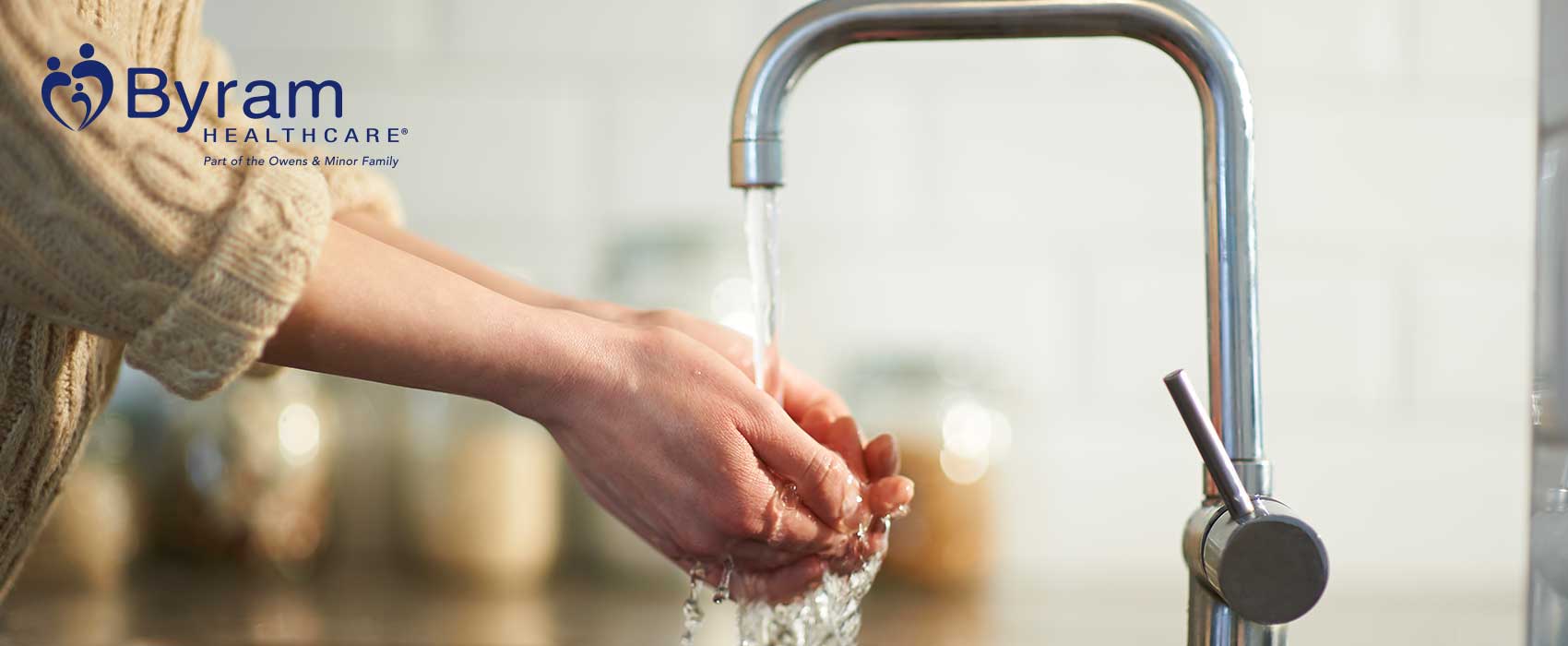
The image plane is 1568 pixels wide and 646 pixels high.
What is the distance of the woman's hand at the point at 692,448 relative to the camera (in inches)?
21.1

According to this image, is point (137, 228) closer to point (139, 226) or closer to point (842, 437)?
point (139, 226)

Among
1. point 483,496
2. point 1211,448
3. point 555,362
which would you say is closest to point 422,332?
point 555,362

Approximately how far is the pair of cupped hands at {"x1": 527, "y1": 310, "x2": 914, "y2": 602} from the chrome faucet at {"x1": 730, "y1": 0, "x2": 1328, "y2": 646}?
0.28 feet

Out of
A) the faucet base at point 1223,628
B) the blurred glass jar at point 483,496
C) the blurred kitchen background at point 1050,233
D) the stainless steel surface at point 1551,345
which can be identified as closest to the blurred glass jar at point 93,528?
the blurred kitchen background at point 1050,233

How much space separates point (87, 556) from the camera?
39.7 inches

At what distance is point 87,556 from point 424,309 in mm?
672

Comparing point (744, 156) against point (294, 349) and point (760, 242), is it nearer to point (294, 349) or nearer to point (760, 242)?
point (760, 242)

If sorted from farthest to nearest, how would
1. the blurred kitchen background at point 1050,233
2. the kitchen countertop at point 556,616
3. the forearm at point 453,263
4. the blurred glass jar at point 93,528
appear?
1. the blurred kitchen background at point 1050,233
2. the blurred glass jar at point 93,528
3. the kitchen countertop at point 556,616
4. the forearm at point 453,263

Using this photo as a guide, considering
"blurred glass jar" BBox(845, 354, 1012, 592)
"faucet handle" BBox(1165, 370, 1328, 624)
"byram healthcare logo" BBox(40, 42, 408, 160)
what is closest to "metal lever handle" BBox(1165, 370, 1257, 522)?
"faucet handle" BBox(1165, 370, 1328, 624)

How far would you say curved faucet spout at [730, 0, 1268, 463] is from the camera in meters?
0.53

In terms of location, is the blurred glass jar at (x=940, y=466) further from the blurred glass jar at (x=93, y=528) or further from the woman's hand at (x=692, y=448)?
the blurred glass jar at (x=93, y=528)

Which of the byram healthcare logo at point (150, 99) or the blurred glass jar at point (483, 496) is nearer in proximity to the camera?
the byram healthcare logo at point (150, 99)

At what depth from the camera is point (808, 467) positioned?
1.85 ft

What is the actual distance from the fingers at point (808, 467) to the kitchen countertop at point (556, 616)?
31 centimetres
